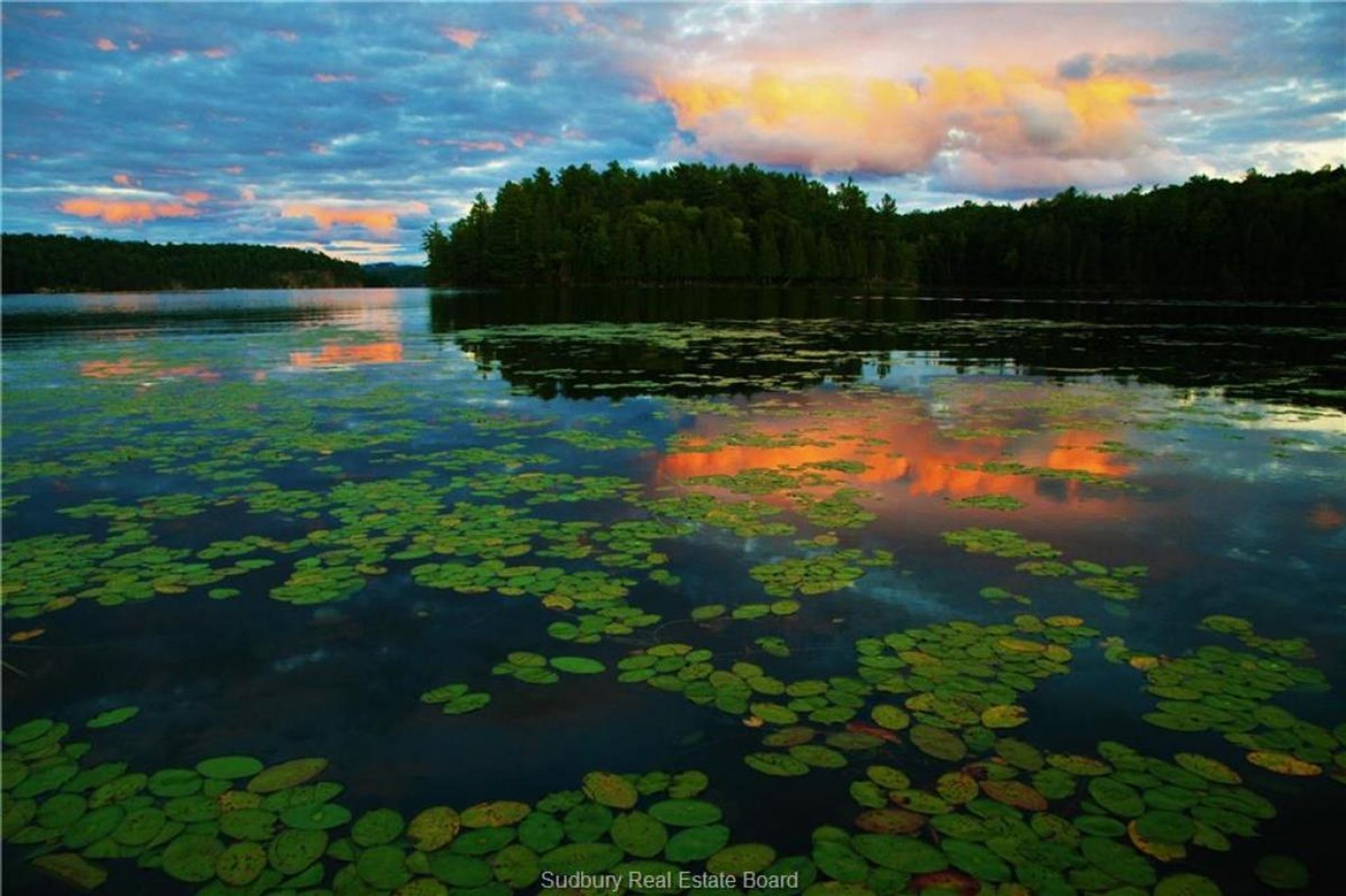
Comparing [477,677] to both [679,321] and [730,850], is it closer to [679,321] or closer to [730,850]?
[730,850]

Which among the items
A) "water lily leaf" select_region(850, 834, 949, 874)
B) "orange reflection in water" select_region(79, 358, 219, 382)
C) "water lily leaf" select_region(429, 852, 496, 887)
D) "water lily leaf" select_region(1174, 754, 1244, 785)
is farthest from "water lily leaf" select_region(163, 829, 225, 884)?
"orange reflection in water" select_region(79, 358, 219, 382)

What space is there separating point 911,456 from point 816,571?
5233 mm

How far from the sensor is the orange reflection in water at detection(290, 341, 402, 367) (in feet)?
81.7

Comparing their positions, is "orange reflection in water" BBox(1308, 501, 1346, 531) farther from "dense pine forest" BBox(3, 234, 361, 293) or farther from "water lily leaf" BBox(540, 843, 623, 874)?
"dense pine forest" BBox(3, 234, 361, 293)

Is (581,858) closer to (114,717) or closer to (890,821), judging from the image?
(890,821)

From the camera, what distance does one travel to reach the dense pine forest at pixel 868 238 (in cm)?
9675

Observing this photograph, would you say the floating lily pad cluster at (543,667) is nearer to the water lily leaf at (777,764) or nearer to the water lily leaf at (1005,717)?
the water lily leaf at (777,764)

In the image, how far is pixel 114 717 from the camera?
479 centimetres

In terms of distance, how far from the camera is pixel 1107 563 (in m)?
7.25

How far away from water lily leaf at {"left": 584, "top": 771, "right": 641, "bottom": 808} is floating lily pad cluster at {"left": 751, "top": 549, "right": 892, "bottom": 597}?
271 cm

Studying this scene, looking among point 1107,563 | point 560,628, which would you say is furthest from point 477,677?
point 1107,563

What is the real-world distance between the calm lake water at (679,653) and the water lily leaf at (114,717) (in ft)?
0.13

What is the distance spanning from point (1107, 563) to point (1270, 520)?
115 inches

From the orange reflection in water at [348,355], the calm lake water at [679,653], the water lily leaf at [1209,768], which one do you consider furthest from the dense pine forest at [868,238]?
the water lily leaf at [1209,768]
